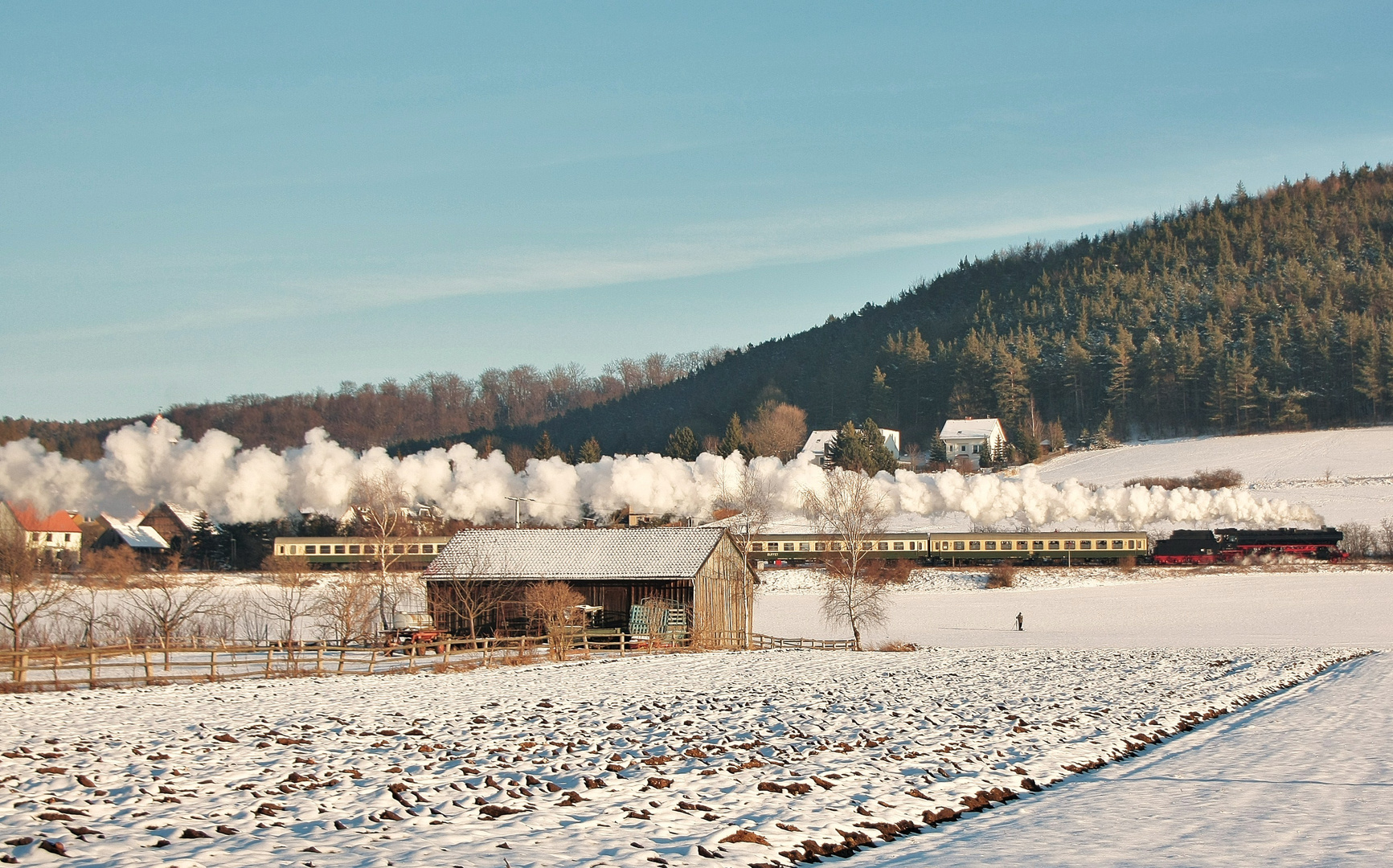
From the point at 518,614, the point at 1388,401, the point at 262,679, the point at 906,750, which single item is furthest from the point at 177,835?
the point at 1388,401

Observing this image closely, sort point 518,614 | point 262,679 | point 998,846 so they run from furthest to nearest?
point 518,614, point 262,679, point 998,846

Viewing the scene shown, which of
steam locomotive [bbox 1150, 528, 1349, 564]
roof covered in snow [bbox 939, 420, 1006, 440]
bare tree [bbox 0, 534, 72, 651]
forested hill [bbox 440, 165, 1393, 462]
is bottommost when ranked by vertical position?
steam locomotive [bbox 1150, 528, 1349, 564]

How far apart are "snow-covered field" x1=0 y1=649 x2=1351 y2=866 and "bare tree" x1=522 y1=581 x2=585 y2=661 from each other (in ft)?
31.6

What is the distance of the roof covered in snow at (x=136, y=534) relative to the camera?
248ft

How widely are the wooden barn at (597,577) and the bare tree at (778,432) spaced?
75.3 m

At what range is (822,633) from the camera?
5147 centimetres

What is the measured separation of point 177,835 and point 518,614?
30.2 meters

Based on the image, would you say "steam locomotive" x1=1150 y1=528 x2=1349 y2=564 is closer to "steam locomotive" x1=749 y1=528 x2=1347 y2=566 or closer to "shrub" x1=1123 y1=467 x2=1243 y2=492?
"steam locomotive" x1=749 y1=528 x2=1347 y2=566

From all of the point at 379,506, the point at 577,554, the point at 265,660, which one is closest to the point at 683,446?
the point at 379,506

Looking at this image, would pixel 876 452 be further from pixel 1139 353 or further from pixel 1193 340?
pixel 1193 340

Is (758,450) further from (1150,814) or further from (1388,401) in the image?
(1150,814)

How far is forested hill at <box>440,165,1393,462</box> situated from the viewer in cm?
12300

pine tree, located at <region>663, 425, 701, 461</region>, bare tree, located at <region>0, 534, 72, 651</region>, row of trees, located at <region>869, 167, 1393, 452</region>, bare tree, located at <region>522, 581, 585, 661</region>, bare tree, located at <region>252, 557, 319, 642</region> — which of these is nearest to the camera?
bare tree, located at <region>522, 581, 585, 661</region>

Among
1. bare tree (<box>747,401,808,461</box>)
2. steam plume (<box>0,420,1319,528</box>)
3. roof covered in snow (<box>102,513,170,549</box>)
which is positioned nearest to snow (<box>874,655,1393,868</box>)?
steam plume (<box>0,420,1319,528</box>)
